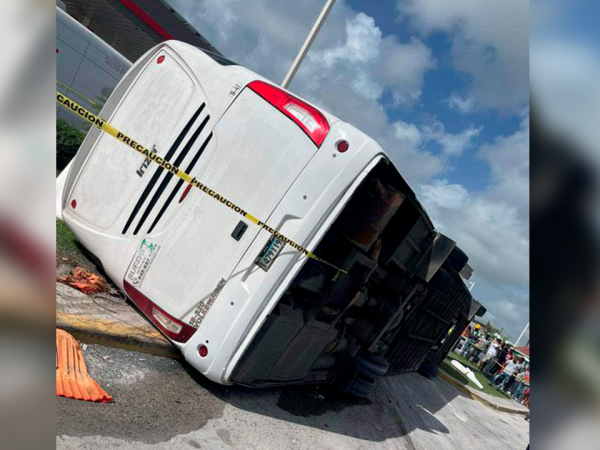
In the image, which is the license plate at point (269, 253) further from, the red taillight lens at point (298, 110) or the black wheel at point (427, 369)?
the black wheel at point (427, 369)

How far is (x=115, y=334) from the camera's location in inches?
148

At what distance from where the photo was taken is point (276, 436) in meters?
3.85

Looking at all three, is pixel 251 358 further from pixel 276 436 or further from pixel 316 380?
pixel 316 380

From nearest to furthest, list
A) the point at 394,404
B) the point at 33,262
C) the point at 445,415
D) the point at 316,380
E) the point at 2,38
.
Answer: the point at 2,38 < the point at 33,262 < the point at 316,380 < the point at 394,404 < the point at 445,415

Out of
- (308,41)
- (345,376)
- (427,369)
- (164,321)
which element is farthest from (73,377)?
(308,41)

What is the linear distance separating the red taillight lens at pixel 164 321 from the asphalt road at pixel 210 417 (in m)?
0.32

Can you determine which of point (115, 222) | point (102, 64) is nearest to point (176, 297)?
point (115, 222)

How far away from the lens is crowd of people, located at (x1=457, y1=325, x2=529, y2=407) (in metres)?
17.6

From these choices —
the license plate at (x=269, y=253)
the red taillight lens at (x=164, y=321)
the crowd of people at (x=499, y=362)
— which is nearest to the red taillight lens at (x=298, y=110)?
the license plate at (x=269, y=253)

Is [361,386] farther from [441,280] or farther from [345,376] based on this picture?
[441,280]

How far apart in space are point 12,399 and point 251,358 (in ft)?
10.6

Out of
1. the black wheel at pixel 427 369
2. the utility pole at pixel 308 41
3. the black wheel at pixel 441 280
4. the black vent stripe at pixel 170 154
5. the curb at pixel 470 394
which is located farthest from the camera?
the curb at pixel 470 394

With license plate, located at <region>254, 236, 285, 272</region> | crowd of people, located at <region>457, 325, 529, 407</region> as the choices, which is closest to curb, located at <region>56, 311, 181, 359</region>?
license plate, located at <region>254, 236, 285, 272</region>

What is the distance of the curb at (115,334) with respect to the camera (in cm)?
352
